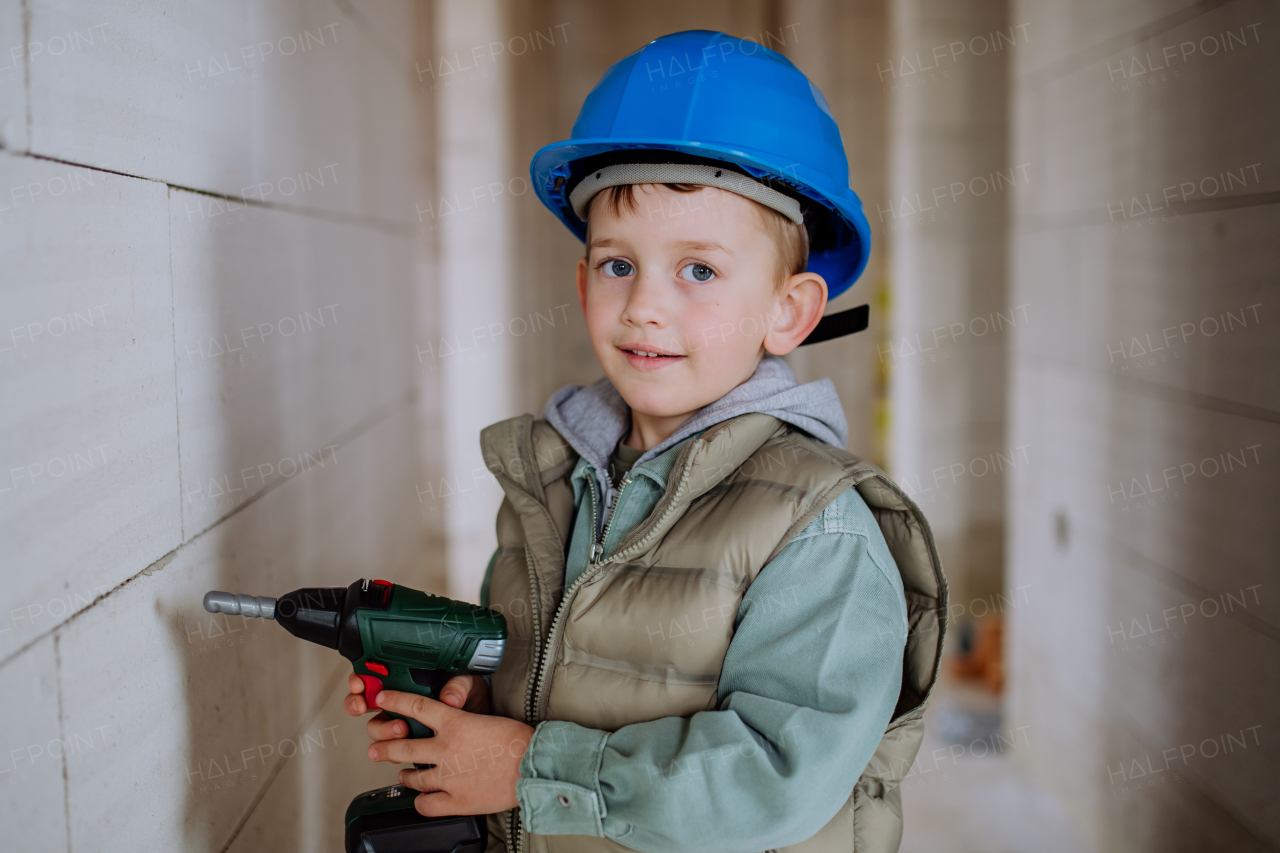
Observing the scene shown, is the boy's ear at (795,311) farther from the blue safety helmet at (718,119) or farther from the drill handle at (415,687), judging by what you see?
the drill handle at (415,687)

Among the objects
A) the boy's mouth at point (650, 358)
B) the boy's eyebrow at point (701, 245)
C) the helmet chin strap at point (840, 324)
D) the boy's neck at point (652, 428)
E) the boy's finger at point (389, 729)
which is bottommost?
the boy's finger at point (389, 729)

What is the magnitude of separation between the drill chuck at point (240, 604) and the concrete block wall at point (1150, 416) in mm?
1909

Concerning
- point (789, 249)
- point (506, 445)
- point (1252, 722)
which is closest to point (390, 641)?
point (506, 445)

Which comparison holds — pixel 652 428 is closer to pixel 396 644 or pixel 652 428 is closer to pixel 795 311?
pixel 795 311

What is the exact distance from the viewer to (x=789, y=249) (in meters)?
1.45

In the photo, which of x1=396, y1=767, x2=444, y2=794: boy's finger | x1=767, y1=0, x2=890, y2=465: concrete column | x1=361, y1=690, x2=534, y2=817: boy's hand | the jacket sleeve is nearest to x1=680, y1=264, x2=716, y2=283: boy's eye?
the jacket sleeve

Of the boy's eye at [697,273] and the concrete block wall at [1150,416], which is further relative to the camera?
the concrete block wall at [1150,416]

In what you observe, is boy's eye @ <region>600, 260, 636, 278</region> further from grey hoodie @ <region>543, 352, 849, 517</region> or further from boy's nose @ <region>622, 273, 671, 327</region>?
grey hoodie @ <region>543, 352, 849, 517</region>

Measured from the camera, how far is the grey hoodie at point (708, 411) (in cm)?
139

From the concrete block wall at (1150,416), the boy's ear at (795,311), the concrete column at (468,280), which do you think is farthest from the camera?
the concrete column at (468,280)

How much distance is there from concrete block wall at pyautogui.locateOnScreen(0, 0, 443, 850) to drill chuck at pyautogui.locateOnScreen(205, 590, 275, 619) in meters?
0.10

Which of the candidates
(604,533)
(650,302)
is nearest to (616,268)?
(650,302)

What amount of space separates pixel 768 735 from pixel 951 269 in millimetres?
3685

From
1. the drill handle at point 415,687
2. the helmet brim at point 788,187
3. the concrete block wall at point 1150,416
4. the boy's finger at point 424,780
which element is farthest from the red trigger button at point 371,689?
the concrete block wall at point 1150,416
